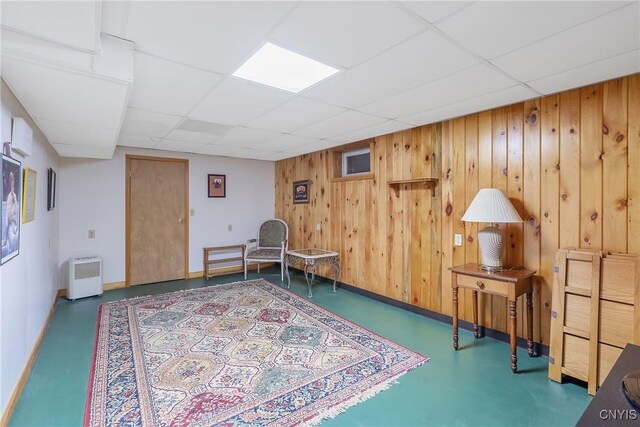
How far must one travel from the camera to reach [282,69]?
1961 millimetres

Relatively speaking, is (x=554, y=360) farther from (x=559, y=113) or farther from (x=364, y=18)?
(x=364, y=18)

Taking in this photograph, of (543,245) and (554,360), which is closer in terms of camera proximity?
(554,360)

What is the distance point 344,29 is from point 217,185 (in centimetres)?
440

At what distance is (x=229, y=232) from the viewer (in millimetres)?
5582

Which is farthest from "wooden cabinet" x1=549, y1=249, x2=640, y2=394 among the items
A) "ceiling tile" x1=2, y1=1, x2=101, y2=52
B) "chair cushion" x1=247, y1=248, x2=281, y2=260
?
"chair cushion" x1=247, y1=248, x2=281, y2=260

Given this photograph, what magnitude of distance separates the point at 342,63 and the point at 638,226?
7.53ft

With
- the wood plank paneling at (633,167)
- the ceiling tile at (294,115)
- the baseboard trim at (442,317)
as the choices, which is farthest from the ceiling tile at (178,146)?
the wood plank paneling at (633,167)

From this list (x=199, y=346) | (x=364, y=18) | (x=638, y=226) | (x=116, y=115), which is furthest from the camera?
(x=199, y=346)

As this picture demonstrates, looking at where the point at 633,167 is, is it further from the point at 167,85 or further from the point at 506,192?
the point at 167,85

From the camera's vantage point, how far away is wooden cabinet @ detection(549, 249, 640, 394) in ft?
6.31

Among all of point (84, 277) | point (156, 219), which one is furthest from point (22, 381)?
point (156, 219)

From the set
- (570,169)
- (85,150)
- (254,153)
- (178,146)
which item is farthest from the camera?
(254,153)

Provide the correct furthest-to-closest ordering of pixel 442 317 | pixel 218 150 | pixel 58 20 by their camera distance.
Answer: pixel 218 150
pixel 442 317
pixel 58 20

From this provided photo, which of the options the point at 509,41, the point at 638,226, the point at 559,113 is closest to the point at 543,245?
the point at 638,226
